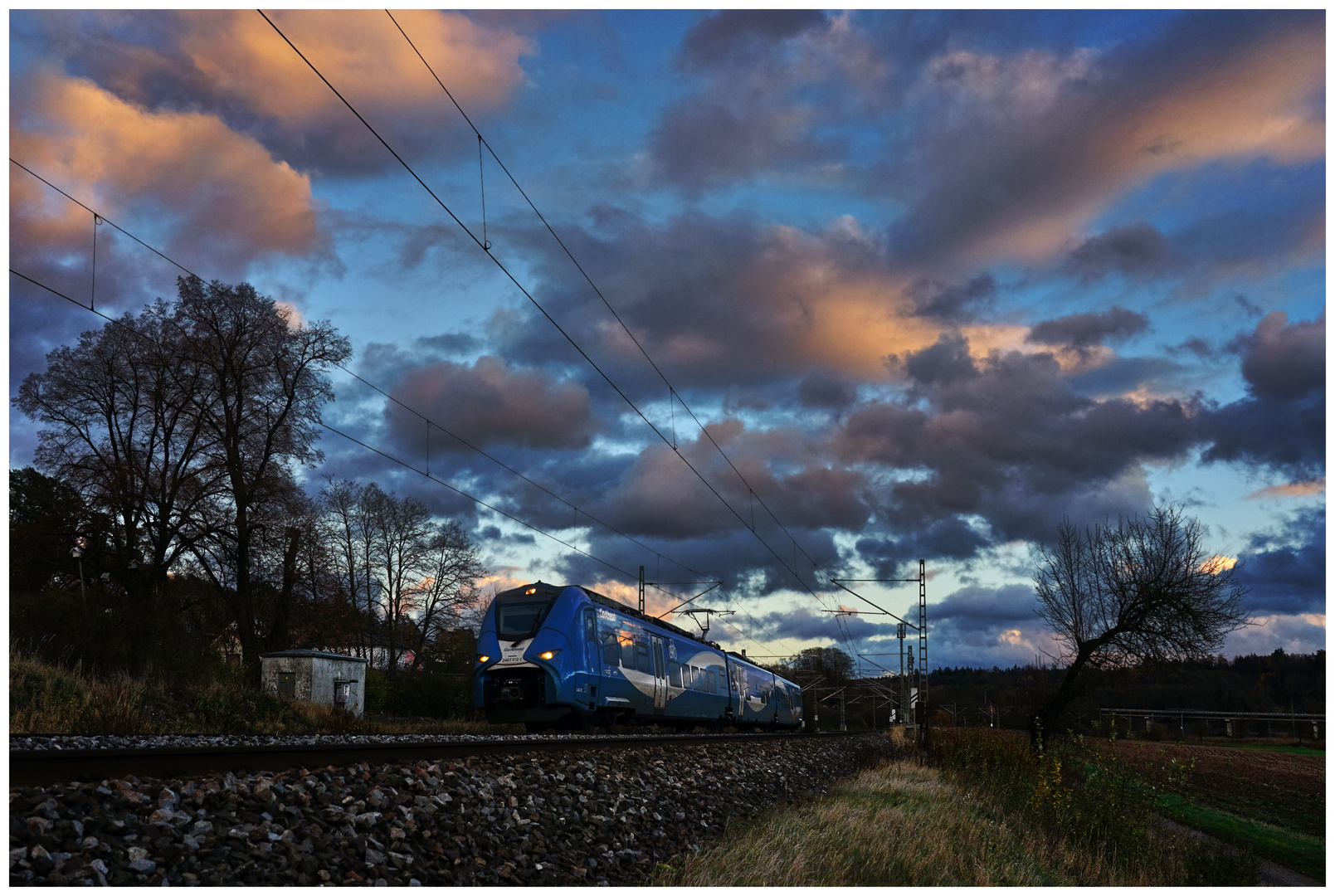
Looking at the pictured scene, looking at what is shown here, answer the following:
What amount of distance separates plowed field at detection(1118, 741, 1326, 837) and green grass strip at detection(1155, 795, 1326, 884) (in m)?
0.62

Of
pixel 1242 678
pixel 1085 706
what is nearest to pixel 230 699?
pixel 1085 706

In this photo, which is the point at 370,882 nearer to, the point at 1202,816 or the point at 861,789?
the point at 861,789

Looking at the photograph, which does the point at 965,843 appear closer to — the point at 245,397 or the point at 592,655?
the point at 592,655

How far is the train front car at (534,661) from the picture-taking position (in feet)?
59.7

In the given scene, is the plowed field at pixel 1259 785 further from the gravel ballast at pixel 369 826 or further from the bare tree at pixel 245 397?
the bare tree at pixel 245 397

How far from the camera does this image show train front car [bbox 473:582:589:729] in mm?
18203

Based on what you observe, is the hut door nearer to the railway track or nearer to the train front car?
the train front car

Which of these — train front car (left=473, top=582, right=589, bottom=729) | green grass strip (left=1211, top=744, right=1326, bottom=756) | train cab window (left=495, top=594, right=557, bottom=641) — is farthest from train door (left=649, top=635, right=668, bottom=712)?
green grass strip (left=1211, top=744, right=1326, bottom=756)

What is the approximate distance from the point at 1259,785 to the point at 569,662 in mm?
24811

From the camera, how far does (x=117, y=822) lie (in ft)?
16.1

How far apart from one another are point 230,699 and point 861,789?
41.1 ft

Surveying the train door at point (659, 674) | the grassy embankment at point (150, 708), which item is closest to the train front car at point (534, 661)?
the grassy embankment at point (150, 708)

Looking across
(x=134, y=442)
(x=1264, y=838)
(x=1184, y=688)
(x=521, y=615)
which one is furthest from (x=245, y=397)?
(x=1184, y=688)

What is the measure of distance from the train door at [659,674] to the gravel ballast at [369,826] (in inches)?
493
